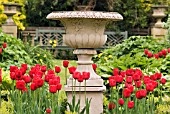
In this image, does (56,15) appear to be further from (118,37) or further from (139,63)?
(118,37)

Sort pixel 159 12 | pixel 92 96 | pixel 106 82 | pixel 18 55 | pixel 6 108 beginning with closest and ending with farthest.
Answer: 1. pixel 6 108
2. pixel 92 96
3. pixel 106 82
4. pixel 18 55
5. pixel 159 12

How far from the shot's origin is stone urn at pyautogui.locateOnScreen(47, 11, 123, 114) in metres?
5.40

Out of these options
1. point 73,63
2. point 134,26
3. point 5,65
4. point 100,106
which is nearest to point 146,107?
point 100,106

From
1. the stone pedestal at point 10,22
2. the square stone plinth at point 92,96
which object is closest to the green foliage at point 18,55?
the square stone plinth at point 92,96

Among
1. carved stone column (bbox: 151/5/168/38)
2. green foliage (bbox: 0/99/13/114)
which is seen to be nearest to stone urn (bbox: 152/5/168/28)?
carved stone column (bbox: 151/5/168/38)

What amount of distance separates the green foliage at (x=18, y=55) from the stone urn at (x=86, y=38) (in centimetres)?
304

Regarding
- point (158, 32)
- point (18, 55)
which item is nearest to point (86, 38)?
point (18, 55)

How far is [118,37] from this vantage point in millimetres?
16375

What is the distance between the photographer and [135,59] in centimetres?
826

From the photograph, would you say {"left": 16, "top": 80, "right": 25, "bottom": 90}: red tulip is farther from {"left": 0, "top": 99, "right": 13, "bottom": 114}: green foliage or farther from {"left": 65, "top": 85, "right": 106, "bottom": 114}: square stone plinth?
{"left": 65, "top": 85, "right": 106, "bottom": 114}: square stone plinth

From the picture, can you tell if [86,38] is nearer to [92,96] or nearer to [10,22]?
[92,96]

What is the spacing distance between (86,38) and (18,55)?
3.57 m

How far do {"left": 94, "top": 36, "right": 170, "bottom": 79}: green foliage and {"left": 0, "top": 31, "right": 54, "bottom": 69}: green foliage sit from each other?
1179mm

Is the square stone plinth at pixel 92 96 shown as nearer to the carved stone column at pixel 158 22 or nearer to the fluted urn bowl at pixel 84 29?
the fluted urn bowl at pixel 84 29
